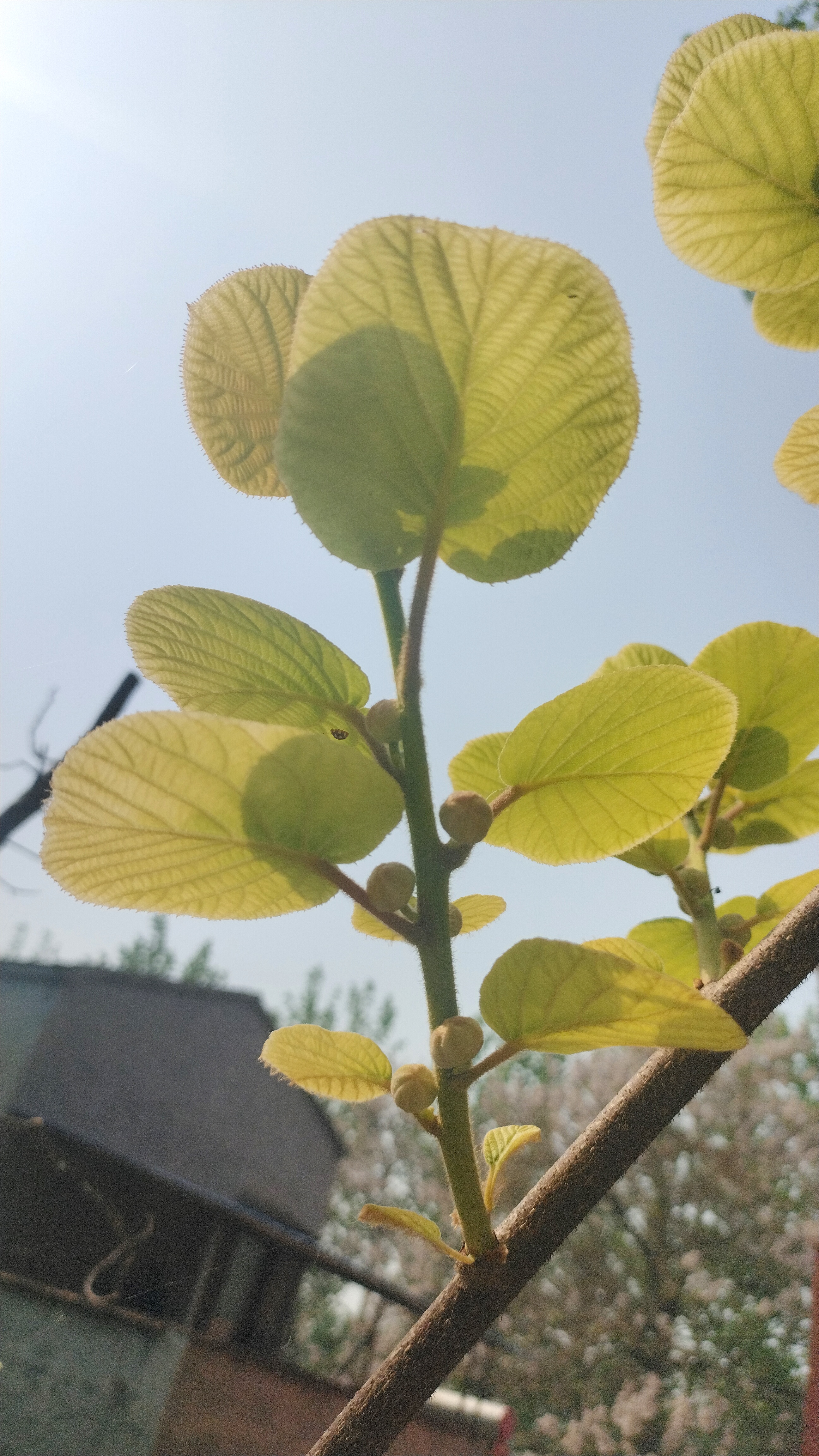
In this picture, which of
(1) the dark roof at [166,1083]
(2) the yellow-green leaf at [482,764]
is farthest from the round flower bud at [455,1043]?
(1) the dark roof at [166,1083]

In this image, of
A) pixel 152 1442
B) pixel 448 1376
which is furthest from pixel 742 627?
pixel 152 1442

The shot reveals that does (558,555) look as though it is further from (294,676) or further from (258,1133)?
(258,1133)

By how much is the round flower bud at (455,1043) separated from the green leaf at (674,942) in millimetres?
214

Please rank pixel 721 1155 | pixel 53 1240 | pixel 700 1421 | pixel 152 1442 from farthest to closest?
pixel 721 1155 → pixel 700 1421 → pixel 53 1240 → pixel 152 1442

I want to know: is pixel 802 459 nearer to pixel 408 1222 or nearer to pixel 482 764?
pixel 482 764

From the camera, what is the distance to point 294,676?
209mm

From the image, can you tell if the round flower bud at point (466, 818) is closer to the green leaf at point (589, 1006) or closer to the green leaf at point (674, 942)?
the green leaf at point (589, 1006)

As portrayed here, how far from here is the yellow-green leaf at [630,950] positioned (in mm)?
206

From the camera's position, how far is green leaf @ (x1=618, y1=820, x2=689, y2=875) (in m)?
0.29

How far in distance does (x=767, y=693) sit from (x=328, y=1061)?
22 cm

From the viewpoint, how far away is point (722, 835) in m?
0.32

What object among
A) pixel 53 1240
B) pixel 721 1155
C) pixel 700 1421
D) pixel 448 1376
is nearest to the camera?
pixel 448 1376

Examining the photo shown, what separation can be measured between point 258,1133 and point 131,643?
591 cm

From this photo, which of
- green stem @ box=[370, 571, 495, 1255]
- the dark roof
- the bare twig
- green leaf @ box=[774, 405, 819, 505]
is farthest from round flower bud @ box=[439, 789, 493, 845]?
the dark roof
